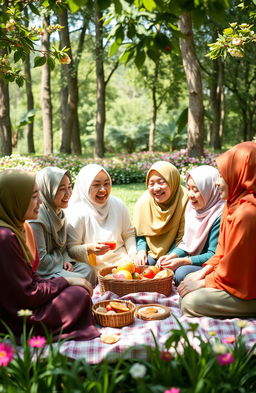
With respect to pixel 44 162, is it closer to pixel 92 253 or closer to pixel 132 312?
pixel 92 253

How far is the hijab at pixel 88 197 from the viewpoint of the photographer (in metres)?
4.68

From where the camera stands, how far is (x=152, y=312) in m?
3.67

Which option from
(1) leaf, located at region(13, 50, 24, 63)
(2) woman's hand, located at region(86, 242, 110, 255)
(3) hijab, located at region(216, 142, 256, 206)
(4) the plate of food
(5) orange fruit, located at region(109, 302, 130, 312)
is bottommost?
(4) the plate of food

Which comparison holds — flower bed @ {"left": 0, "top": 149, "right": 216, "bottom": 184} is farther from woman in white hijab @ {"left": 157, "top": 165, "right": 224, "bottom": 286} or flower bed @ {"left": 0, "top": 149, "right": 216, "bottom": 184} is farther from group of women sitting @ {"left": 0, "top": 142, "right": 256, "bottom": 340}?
woman in white hijab @ {"left": 157, "top": 165, "right": 224, "bottom": 286}

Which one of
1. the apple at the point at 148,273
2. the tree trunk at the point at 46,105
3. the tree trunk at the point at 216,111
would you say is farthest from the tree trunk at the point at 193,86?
the tree trunk at the point at 216,111

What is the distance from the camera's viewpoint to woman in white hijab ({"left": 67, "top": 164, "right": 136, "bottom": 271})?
4656 millimetres

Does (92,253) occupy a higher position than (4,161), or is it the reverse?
(4,161)

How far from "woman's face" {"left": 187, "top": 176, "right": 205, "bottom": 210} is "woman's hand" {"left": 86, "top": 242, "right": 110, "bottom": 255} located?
3.21ft

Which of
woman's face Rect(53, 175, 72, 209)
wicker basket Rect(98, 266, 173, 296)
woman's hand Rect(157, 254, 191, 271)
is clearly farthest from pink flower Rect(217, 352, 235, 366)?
woman's face Rect(53, 175, 72, 209)

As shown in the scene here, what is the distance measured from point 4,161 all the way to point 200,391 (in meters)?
9.42

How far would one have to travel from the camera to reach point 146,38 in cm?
261

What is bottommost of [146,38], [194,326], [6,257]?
[194,326]

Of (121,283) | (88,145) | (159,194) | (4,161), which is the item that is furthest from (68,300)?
(88,145)

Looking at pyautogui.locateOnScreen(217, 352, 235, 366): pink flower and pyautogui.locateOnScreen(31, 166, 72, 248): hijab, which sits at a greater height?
pyautogui.locateOnScreen(31, 166, 72, 248): hijab
